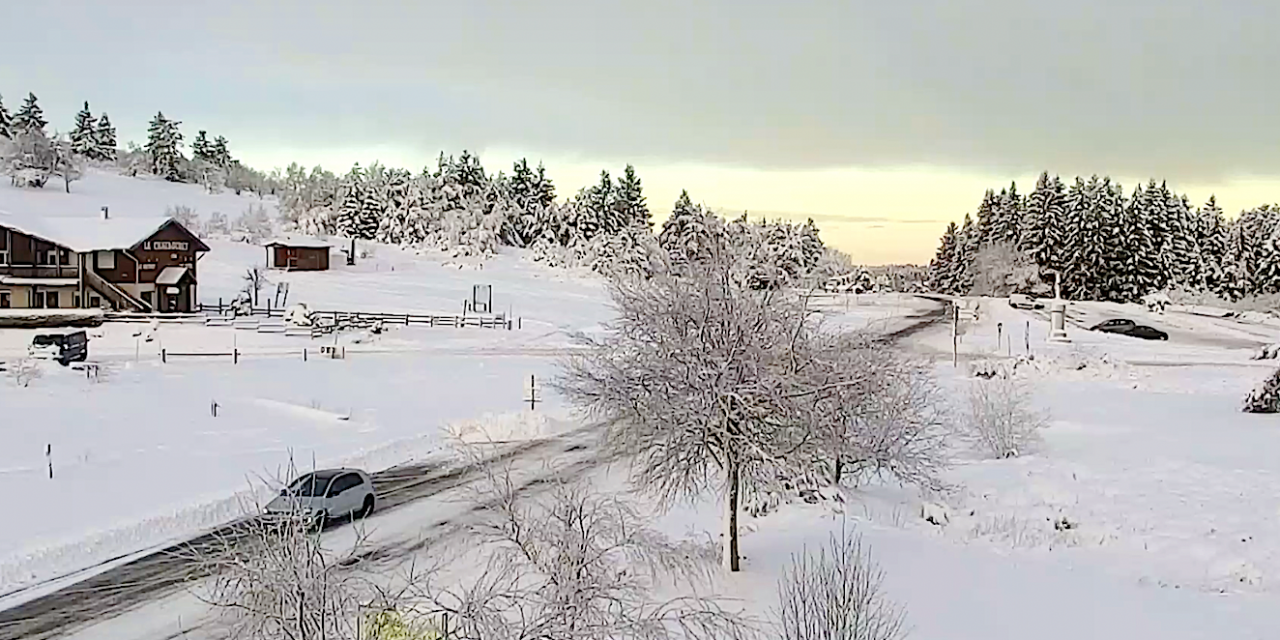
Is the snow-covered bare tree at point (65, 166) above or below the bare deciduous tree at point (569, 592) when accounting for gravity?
above

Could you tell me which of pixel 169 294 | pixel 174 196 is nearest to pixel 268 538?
pixel 169 294

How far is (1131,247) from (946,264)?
3654cm

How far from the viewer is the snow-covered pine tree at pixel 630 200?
14125 centimetres

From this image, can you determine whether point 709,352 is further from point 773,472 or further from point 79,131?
point 79,131

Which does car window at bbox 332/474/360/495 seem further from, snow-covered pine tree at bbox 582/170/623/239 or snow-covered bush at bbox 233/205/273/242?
snow-covered pine tree at bbox 582/170/623/239

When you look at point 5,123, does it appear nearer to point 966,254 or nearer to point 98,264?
point 98,264

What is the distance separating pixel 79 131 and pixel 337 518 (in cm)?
15725

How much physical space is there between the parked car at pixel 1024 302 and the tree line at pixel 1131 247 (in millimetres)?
5981

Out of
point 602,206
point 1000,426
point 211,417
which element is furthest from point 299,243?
point 1000,426

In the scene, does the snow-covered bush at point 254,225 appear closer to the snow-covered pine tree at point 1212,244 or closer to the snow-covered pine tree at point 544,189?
the snow-covered pine tree at point 544,189

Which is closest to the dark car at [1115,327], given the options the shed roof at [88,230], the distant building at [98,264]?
the shed roof at [88,230]

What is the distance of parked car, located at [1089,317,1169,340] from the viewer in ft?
227

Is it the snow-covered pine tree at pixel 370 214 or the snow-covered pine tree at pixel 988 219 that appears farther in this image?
the snow-covered pine tree at pixel 370 214

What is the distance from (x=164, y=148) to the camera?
155 metres
